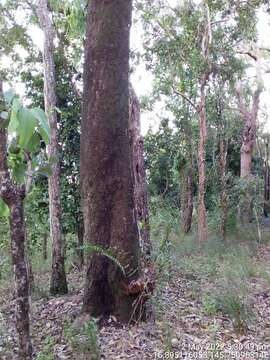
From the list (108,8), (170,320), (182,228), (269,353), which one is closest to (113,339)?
(170,320)

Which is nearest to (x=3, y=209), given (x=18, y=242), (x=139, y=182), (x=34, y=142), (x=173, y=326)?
(x=18, y=242)

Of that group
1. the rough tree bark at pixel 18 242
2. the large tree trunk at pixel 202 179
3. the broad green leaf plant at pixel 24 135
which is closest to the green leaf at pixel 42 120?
the broad green leaf plant at pixel 24 135

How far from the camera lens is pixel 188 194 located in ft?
39.5

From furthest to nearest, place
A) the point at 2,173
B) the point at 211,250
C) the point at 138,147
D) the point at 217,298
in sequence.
→ the point at 211,250
the point at 138,147
the point at 217,298
the point at 2,173

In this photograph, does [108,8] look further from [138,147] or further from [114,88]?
[138,147]

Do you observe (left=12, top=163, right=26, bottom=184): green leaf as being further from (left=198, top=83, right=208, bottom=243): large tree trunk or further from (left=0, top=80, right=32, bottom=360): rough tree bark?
(left=198, top=83, right=208, bottom=243): large tree trunk

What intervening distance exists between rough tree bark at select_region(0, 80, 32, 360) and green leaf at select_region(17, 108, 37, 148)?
94 cm

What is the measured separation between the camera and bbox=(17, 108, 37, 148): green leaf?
5.74 ft

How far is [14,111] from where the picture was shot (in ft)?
5.89

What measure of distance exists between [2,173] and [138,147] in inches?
109

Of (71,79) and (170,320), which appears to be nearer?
(170,320)

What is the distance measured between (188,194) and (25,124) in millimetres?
10490

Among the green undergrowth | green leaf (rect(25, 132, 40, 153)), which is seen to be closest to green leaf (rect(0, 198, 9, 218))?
green leaf (rect(25, 132, 40, 153))

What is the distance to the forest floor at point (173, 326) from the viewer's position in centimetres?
354
